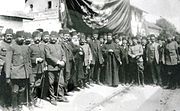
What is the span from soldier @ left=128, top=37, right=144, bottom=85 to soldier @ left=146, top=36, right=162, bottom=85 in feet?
0.95

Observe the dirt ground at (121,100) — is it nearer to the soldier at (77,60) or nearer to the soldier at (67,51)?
the soldier at (77,60)

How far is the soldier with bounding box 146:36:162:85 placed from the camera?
8.30 m

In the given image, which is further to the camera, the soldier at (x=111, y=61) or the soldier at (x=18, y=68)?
the soldier at (x=111, y=61)

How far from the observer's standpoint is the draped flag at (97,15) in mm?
7000

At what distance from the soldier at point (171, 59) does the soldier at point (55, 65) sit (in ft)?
11.7

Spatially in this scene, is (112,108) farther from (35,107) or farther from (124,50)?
(124,50)

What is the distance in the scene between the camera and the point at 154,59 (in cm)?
838

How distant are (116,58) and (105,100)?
222 centimetres

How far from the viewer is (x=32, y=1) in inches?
1266

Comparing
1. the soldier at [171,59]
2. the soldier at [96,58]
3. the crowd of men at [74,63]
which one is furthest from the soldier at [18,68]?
the soldier at [171,59]

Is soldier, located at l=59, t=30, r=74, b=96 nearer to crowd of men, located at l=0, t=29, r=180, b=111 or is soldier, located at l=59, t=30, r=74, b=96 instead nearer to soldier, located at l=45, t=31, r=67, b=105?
crowd of men, located at l=0, t=29, r=180, b=111

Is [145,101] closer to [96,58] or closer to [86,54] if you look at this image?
[86,54]

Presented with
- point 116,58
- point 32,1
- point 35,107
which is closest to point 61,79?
point 35,107

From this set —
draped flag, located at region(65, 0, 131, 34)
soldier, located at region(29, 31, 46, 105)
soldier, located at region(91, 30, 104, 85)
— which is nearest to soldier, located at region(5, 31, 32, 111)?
soldier, located at region(29, 31, 46, 105)
